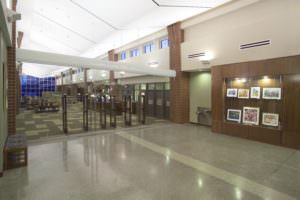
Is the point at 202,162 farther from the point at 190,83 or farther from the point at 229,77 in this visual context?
the point at 190,83

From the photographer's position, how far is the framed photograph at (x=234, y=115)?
680 centimetres

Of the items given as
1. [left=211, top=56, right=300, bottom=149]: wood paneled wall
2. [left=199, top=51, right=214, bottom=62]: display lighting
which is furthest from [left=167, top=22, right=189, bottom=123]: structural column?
[left=211, top=56, right=300, bottom=149]: wood paneled wall

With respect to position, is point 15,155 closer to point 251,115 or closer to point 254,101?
point 251,115

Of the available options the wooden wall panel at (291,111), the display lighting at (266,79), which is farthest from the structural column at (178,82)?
the wooden wall panel at (291,111)

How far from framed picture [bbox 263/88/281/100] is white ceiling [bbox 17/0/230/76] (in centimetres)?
365

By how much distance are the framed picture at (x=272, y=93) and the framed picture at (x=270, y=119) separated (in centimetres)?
55

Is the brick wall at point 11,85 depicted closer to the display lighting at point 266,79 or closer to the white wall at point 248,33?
the white wall at point 248,33

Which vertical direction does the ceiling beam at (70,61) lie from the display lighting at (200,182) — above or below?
above

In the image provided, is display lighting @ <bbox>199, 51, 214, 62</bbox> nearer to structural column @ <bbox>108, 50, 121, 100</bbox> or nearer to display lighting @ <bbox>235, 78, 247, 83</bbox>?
display lighting @ <bbox>235, 78, 247, 83</bbox>

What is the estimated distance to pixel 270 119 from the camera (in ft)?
19.4

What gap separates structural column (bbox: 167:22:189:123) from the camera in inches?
360

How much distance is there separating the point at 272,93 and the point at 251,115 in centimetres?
99

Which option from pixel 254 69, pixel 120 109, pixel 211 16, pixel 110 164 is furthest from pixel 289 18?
pixel 120 109

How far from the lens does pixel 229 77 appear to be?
6.91 metres
